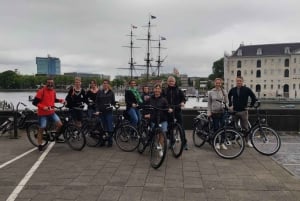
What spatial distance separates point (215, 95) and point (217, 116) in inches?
20.4

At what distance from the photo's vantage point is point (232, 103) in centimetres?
944

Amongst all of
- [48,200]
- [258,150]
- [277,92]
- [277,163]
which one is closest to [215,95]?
[258,150]

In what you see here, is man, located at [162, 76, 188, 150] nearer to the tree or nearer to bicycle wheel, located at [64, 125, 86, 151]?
bicycle wheel, located at [64, 125, 86, 151]

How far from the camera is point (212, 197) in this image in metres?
5.27

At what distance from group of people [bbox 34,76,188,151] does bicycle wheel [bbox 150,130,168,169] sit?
27.7 inches

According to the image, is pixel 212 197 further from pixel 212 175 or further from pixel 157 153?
pixel 157 153

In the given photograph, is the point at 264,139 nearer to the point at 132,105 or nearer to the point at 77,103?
the point at 132,105

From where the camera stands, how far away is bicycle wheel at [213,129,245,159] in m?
7.98

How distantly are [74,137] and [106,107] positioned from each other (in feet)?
3.47

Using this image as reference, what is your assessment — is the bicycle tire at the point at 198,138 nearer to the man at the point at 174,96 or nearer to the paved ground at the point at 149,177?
the paved ground at the point at 149,177

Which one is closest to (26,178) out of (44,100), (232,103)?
(44,100)

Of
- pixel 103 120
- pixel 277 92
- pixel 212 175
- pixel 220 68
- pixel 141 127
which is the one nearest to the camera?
pixel 212 175

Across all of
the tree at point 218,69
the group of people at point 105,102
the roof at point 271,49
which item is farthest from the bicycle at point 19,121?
the tree at point 218,69

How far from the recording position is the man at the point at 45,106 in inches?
344
